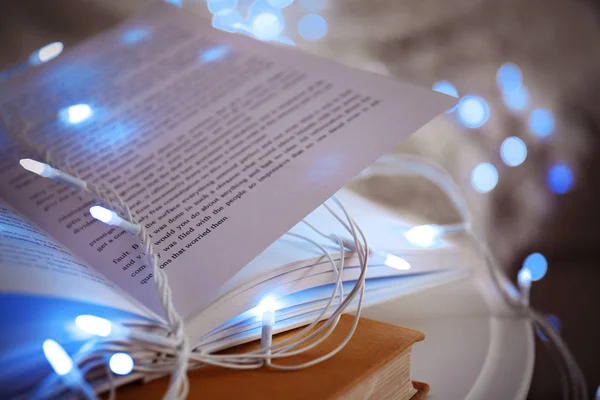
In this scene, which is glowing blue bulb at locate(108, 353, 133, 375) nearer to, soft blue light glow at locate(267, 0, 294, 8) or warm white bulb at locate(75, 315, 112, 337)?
warm white bulb at locate(75, 315, 112, 337)

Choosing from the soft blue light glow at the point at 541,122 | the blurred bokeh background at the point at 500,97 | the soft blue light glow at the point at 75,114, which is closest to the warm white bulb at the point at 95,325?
the soft blue light glow at the point at 75,114

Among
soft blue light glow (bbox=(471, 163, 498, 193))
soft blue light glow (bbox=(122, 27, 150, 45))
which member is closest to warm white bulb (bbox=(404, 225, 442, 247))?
soft blue light glow (bbox=(122, 27, 150, 45))

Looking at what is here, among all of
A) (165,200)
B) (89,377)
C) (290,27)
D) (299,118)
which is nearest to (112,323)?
(89,377)

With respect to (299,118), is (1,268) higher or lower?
lower

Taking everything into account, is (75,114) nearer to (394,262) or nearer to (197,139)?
(197,139)

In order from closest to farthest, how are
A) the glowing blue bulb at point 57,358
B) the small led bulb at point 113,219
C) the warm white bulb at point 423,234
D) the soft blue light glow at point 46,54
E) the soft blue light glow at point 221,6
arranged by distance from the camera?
1. the glowing blue bulb at point 57,358
2. the small led bulb at point 113,219
3. the warm white bulb at point 423,234
4. the soft blue light glow at point 46,54
5. the soft blue light glow at point 221,6

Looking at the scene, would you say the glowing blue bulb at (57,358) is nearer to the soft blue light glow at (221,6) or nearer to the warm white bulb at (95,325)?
the warm white bulb at (95,325)

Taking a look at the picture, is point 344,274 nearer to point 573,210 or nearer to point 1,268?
point 1,268
